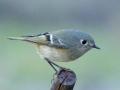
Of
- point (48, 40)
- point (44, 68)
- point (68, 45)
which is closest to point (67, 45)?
point (68, 45)

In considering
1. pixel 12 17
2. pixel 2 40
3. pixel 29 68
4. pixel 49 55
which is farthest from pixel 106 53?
pixel 49 55

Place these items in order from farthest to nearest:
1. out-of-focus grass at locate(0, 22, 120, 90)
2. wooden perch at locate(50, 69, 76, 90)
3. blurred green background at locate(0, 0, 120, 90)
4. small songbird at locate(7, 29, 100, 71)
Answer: blurred green background at locate(0, 0, 120, 90), out-of-focus grass at locate(0, 22, 120, 90), small songbird at locate(7, 29, 100, 71), wooden perch at locate(50, 69, 76, 90)

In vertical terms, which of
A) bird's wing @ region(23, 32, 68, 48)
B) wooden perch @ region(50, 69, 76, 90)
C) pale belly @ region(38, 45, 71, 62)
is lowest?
wooden perch @ region(50, 69, 76, 90)

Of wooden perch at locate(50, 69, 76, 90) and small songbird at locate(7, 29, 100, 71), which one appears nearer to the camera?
wooden perch at locate(50, 69, 76, 90)

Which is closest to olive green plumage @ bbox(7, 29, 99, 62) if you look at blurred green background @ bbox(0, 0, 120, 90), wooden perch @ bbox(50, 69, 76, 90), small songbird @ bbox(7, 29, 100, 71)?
small songbird @ bbox(7, 29, 100, 71)

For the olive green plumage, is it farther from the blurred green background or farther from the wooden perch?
the blurred green background

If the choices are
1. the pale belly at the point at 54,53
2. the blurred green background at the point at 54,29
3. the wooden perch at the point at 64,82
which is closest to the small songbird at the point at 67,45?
the pale belly at the point at 54,53

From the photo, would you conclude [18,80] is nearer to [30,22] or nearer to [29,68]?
[29,68]
